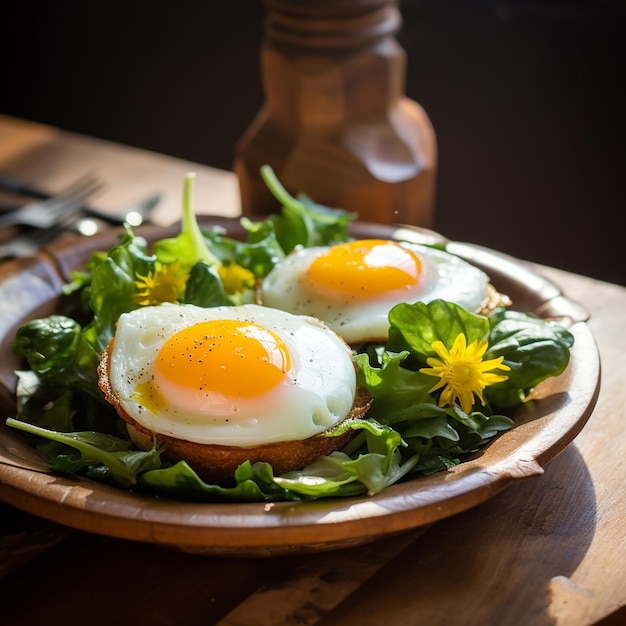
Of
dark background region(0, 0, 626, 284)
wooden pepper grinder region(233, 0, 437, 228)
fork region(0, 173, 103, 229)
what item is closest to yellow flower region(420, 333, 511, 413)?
wooden pepper grinder region(233, 0, 437, 228)

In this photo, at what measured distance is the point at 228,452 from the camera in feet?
5.31

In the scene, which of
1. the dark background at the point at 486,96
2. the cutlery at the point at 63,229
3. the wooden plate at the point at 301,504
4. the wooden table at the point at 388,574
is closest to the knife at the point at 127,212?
the cutlery at the point at 63,229

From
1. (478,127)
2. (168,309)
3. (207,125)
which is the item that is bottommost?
(207,125)

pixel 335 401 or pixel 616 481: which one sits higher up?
pixel 335 401

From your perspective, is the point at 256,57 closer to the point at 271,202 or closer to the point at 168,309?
the point at 271,202

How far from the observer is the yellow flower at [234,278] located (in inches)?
88.4

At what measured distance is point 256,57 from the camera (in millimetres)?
5266

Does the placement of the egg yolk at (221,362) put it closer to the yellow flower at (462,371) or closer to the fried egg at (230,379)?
the fried egg at (230,379)

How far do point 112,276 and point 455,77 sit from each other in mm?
3019

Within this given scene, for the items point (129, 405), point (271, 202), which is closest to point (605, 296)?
point (271, 202)

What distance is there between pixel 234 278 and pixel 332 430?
69 centimetres

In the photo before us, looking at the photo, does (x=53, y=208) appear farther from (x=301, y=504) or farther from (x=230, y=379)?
(x=301, y=504)

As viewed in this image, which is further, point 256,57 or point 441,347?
point 256,57

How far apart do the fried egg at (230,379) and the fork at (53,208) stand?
48.0 inches
